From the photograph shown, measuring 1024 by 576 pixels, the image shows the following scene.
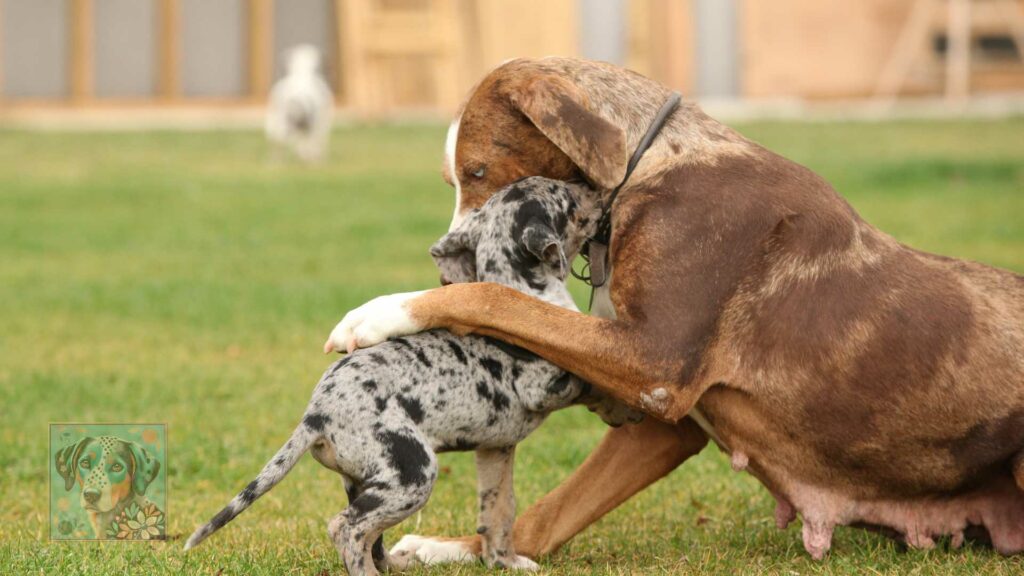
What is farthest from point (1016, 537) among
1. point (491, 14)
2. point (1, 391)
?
point (491, 14)

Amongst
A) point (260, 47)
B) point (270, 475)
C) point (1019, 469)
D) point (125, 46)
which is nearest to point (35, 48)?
point (125, 46)

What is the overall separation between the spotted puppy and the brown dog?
0.74 meters

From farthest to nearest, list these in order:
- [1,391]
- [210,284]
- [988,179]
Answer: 1. [988,179]
2. [210,284]
3. [1,391]

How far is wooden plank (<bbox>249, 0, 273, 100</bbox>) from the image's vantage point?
1063 inches

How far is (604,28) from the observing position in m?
29.0

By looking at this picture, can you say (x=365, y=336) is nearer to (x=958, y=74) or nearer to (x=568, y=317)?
(x=568, y=317)

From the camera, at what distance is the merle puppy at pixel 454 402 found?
4605 mm

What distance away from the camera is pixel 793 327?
5.07 metres

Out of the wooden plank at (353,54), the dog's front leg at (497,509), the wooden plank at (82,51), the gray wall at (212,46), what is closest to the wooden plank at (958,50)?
the wooden plank at (353,54)

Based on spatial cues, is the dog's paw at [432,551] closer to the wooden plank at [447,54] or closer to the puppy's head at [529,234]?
the puppy's head at [529,234]

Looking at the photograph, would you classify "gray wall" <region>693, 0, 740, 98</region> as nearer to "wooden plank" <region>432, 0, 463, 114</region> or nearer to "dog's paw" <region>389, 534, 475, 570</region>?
"wooden plank" <region>432, 0, 463, 114</region>

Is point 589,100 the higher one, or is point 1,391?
point 589,100

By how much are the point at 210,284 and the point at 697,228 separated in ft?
24.8

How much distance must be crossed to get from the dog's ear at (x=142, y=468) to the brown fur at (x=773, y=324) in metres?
1.00
